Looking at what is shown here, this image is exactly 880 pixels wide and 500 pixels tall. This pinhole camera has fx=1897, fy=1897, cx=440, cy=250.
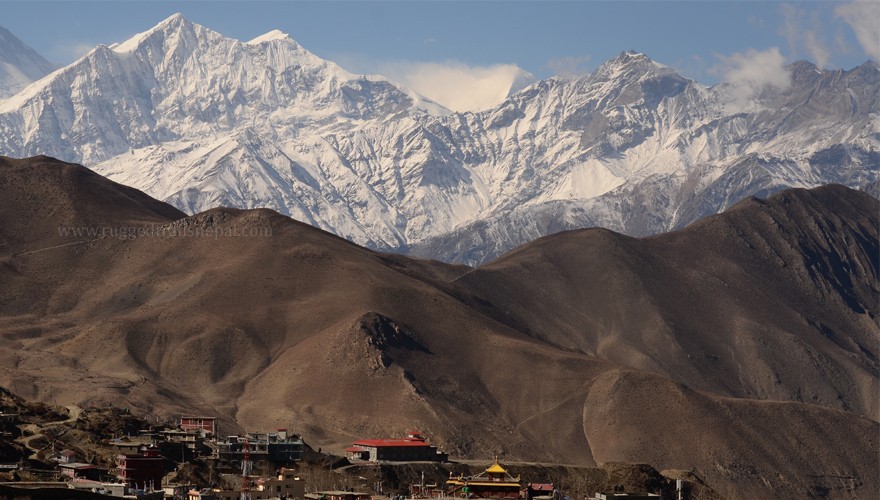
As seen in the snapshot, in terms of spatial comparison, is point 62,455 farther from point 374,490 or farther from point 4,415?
point 374,490

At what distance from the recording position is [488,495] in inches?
5290

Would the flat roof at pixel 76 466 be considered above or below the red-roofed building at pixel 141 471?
above

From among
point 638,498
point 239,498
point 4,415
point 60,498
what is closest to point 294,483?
point 239,498

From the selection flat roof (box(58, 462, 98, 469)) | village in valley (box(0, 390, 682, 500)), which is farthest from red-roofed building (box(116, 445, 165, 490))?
flat roof (box(58, 462, 98, 469))

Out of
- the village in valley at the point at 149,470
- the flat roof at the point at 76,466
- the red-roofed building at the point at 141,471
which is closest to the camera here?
the village in valley at the point at 149,470

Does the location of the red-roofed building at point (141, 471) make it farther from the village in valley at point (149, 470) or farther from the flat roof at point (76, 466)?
the flat roof at point (76, 466)

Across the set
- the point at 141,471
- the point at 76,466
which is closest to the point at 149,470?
the point at 141,471

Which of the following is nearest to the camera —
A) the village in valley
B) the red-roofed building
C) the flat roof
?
the village in valley

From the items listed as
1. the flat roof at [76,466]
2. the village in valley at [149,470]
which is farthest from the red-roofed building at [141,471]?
the flat roof at [76,466]

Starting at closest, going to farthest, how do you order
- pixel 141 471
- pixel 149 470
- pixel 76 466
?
1. pixel 141 471
2. pixel 149 470
3. pixel 76 466

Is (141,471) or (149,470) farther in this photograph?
(149,470)

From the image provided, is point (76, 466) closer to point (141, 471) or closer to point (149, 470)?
point (149, 470)

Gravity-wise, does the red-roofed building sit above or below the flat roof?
below

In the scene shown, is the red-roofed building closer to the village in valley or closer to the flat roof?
the village in valley
